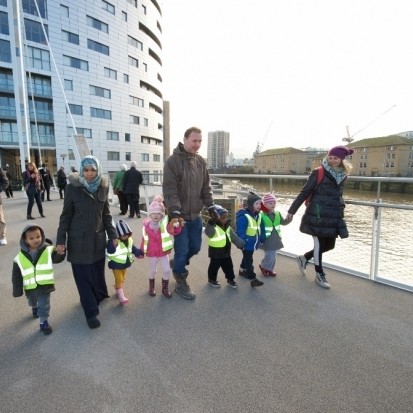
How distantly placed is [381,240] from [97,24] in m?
40.4

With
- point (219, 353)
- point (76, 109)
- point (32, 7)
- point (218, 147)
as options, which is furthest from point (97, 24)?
point (218, 147)

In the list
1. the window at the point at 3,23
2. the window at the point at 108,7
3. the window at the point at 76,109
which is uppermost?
the window at the point at 108,7

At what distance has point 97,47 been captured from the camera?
3334cm

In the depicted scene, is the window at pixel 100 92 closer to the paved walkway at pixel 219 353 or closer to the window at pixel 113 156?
the window at pixel 113 156

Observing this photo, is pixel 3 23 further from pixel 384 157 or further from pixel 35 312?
pixel 384 157

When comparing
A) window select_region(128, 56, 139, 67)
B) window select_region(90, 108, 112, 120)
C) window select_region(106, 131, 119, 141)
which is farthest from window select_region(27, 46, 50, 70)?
window select_region(128, 56, 139, 67)

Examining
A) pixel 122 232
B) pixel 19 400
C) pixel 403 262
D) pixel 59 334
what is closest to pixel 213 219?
pixel 122 232

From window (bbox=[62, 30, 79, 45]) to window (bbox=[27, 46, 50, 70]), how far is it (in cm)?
276

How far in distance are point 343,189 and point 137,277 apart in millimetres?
3006

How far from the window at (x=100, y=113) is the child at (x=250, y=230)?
3537cm

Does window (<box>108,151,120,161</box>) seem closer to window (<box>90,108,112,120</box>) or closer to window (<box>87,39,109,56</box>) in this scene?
window (<box>90,108,112,120</box>)

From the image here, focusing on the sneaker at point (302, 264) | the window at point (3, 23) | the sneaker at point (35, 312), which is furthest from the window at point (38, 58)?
the sneaker at point (302, 264)

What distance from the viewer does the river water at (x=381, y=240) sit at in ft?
11.5

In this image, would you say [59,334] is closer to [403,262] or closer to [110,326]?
[110,326]
